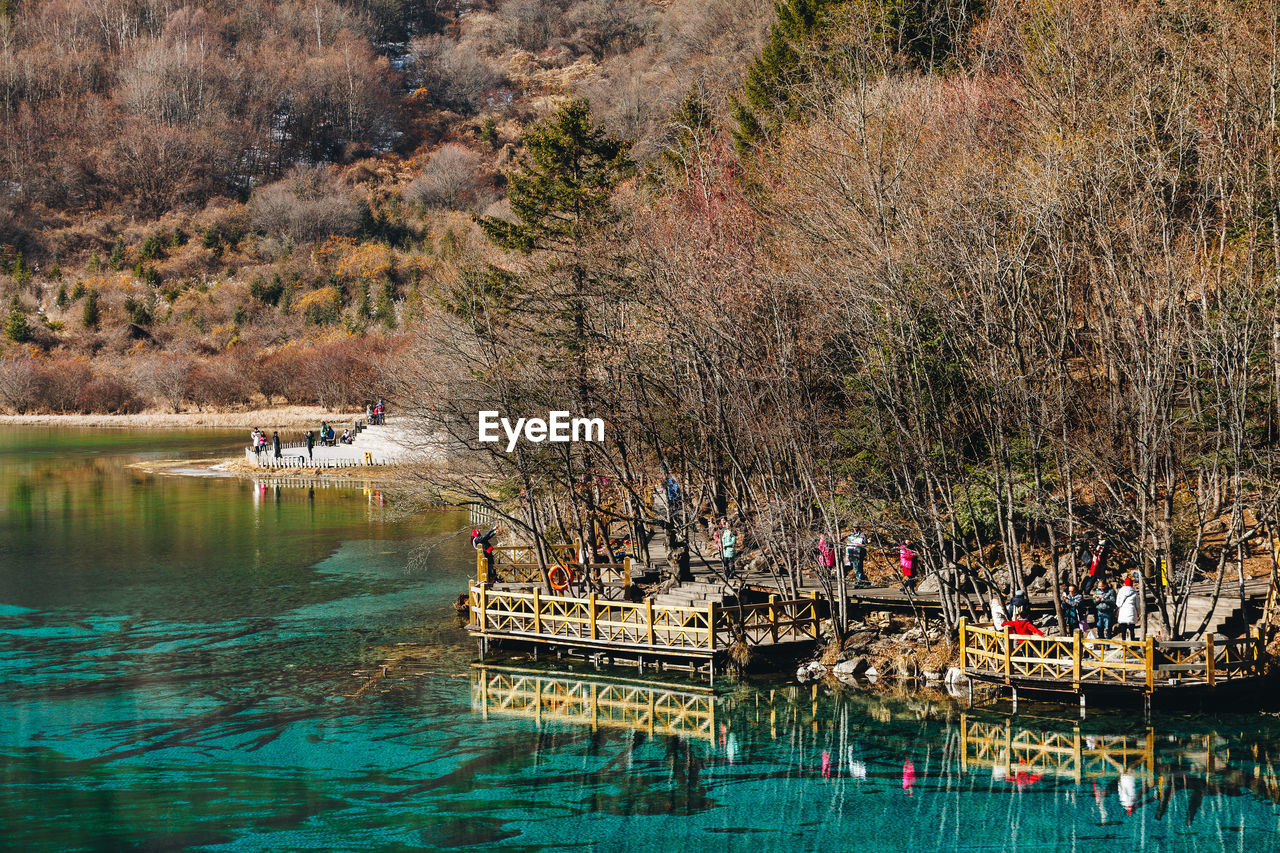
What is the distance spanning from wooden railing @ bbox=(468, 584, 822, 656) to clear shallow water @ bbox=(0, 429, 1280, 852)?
2.62 ft

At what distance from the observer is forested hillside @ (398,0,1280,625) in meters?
21.4

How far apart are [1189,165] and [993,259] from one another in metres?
5.25

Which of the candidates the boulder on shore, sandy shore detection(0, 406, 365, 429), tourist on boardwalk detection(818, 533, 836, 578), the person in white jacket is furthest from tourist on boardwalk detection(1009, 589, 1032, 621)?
sandy shore detection(0, 406, 365, 429)

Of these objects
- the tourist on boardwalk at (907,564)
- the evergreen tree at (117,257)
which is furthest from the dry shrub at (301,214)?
the tourist on boardwalk at (907,564)

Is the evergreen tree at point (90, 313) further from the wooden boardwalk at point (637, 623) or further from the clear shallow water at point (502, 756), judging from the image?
the wooden boardwalk at point (637, 623)

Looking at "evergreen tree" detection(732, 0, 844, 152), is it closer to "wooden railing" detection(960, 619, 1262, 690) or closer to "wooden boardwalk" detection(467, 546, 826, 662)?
"wooden boardwalk" detection(467, 546, 826, 662)

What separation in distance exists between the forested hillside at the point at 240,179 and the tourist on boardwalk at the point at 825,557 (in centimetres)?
4409

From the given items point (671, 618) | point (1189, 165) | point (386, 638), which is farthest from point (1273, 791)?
point (386, 638)

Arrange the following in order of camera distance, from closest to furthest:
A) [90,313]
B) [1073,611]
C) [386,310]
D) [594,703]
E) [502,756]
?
[502,756], [594,703], [1073,611], [386,310], [90,313]

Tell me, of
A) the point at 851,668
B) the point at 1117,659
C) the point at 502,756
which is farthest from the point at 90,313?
the point at 1117,659

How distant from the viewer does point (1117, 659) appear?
1977cm

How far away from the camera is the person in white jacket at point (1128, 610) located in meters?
20.5

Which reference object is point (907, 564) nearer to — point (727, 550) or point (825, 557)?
point (825, 557)

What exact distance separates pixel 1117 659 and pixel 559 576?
12480 millimetres
